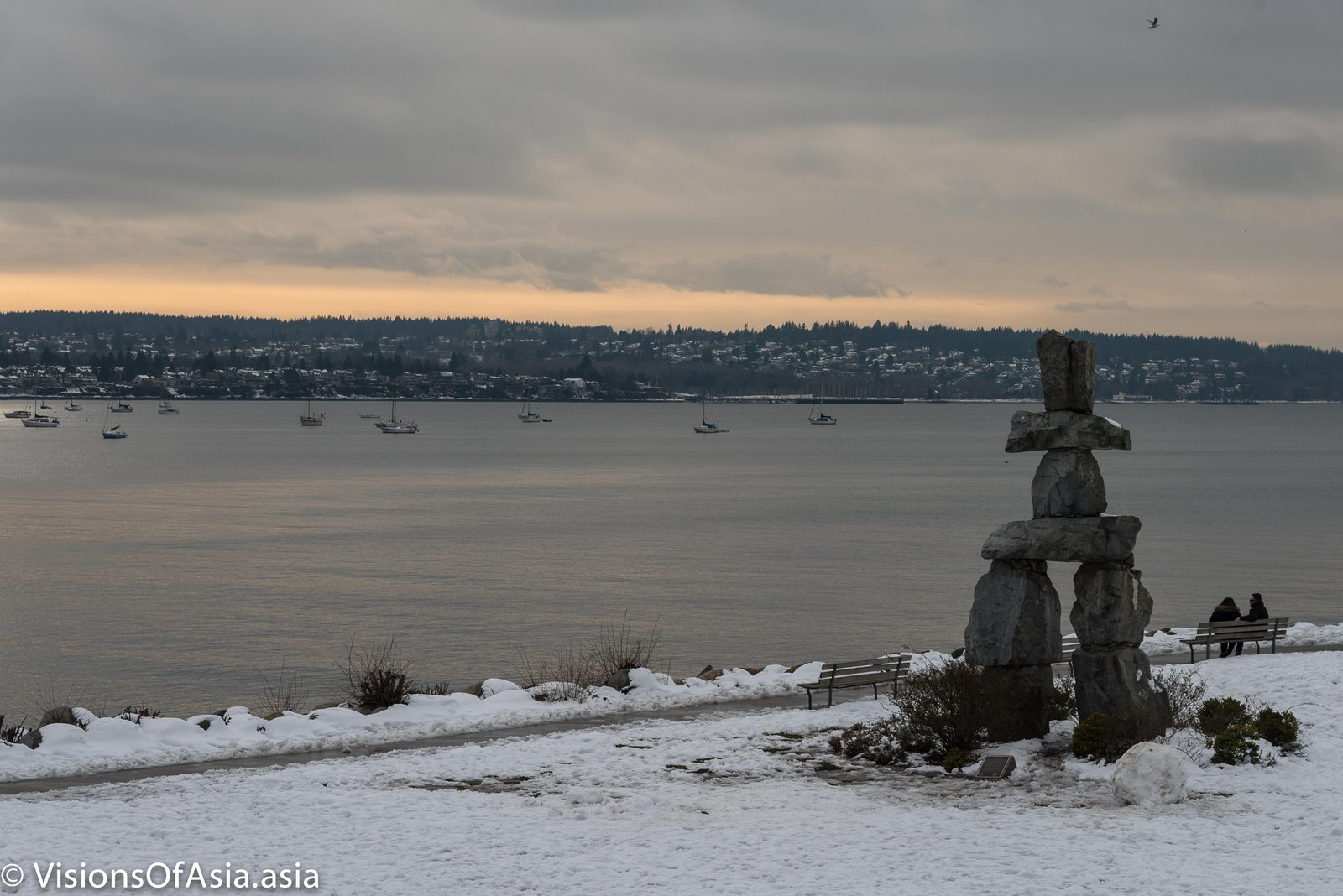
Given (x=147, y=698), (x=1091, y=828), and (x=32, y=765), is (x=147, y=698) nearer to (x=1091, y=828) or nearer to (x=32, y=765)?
(x=32, y=765)

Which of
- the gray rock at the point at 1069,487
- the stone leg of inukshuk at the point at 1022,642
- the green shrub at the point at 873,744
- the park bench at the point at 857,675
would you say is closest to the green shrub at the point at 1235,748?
the stone leg of inukshuk at the point at 1022,642

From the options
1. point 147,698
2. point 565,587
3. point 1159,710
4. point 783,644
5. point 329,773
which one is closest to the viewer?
point 329,773

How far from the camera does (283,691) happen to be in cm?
3036

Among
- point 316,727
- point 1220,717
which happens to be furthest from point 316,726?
point 1220,717

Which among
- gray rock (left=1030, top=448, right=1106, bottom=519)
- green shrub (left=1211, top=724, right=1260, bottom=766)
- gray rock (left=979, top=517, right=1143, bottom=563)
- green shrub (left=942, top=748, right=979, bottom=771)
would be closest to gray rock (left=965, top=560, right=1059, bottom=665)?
gray rock (left=979, top=517, right=1143, bottom=563)

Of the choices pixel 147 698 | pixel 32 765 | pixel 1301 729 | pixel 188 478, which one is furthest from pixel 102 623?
pixel 188 478

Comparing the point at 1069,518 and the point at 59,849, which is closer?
the point at 59,849

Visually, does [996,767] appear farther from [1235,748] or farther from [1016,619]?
[1235,748]

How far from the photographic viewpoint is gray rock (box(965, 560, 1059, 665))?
17.4m

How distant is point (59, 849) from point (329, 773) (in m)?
3.88

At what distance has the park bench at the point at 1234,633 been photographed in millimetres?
25016

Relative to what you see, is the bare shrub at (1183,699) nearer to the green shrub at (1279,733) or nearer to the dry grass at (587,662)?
the green shrub at (1279,733)

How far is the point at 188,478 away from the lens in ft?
352

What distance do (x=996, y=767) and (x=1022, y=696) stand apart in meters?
1.69
